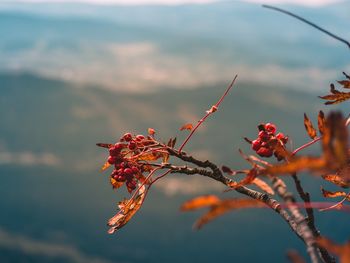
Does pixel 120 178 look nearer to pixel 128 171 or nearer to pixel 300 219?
pixel 128 171

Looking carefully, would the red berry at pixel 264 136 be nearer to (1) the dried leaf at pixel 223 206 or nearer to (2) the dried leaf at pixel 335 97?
(2) the dried leaf at pixel 335 97

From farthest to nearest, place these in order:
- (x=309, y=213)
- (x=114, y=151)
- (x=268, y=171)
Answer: (x=114, y=151) < (x=309, y=213) < (x=268, y=171)

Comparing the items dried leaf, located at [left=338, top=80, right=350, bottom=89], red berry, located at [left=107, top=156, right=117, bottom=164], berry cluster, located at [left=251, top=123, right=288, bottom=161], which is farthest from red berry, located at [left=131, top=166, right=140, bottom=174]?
dried leaf, located at [left=338, top=80, right=350, bottom=89]

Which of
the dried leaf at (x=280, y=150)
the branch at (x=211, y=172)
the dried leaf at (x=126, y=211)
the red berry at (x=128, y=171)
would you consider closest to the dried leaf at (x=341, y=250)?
the dried leaf at (x=280, y=150)

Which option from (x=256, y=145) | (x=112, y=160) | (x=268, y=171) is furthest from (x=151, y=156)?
(x=268, y=171)

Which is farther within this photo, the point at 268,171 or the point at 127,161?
the point at 127,161

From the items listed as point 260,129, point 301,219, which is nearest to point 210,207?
point 301,219
